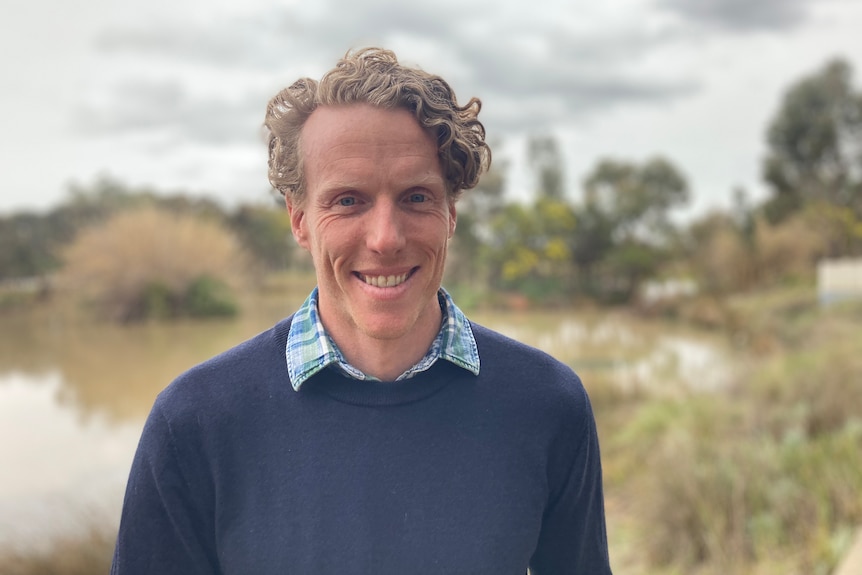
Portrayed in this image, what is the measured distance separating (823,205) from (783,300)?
24.7ft

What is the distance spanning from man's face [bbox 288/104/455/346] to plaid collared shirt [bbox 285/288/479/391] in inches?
2.8

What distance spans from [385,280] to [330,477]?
0.36m

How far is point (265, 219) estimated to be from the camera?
85.4 ft

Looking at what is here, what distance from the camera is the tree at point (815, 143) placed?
76.4 ft

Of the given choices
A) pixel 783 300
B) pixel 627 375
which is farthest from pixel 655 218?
pixel 627 375

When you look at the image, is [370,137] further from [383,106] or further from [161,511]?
[161,511]

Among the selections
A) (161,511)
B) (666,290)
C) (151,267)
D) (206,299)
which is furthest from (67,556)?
(666,290)

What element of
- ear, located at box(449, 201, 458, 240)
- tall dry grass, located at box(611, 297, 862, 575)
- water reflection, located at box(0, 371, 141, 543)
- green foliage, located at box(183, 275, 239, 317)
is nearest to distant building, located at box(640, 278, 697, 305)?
green foliage, located at box(183, 275, 239, 317)

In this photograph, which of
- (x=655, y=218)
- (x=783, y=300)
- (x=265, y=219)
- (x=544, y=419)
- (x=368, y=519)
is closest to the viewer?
(x=368, y=519)

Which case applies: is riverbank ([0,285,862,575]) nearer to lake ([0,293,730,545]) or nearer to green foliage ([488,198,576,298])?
lake ([0,293,730,545])

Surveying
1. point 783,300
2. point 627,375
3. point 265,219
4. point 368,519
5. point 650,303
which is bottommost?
point 368,519

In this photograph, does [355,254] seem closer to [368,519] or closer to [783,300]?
[368,519]

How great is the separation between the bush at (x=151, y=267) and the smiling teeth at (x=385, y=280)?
59.6ft

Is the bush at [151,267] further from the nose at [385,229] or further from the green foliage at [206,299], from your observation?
the nose at [385,229]
